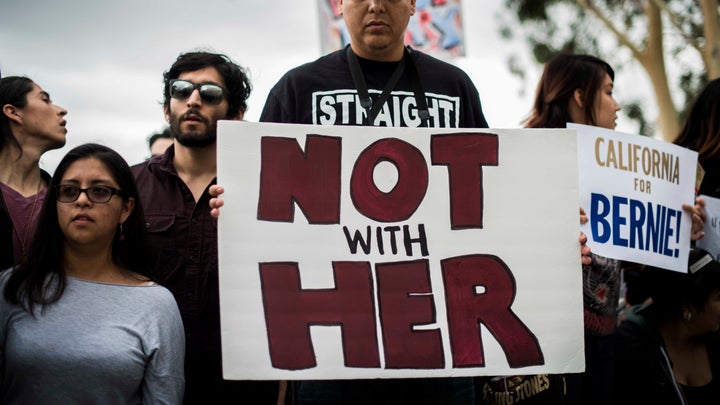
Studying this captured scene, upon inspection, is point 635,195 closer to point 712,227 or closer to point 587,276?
point 587,276

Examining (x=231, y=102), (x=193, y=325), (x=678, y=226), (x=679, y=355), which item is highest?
(x=231, y=102)

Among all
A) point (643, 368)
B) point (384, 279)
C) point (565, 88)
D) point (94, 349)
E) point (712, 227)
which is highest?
point (565, 88)

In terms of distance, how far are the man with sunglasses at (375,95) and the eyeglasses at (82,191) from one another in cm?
60

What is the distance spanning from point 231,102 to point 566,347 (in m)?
1.72

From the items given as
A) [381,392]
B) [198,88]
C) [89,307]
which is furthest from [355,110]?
[89,307]

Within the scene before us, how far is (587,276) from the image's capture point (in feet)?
9.78

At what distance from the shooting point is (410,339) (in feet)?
7.70

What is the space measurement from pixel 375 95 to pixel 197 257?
91 cm

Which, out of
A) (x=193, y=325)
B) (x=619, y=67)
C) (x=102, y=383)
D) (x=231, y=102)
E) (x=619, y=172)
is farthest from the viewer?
(x=619, y=67)

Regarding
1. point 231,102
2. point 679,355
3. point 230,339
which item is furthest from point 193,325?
point 679,355

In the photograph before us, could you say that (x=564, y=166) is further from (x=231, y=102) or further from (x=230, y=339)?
(x=231, y=102)

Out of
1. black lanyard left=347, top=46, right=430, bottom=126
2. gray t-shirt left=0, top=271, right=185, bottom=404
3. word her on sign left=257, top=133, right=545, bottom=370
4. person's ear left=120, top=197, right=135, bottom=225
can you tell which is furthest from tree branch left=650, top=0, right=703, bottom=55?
gray t-shirt left=0, top=271, right=185, bottom=404

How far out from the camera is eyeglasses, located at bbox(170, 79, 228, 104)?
2967 mm

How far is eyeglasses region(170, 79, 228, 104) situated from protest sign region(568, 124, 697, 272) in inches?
56.5
